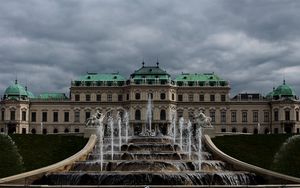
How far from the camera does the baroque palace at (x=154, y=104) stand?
104m

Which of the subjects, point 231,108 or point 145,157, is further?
point 231,108

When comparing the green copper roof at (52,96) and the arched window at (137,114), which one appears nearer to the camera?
the arched window at (137,114)

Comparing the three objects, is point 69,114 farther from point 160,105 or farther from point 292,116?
point 292,116

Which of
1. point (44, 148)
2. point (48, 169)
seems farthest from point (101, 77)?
point (48, 169)

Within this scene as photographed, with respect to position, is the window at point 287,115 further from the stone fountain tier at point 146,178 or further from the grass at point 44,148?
the stone fountain tier at point 146,178

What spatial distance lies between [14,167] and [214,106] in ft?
208

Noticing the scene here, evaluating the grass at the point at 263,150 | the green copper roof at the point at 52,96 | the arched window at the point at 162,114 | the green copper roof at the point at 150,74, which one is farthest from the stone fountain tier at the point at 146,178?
the green copper roof at the point at 52,96

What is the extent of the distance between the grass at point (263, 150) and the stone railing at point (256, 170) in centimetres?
212

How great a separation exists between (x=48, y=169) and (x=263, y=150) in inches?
872

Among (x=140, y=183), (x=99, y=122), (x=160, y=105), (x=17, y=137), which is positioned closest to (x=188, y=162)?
(x=140, y=183)

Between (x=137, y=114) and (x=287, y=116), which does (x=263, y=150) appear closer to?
(x=137, y=114)

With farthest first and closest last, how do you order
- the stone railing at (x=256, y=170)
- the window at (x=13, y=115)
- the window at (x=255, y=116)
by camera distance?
the window at (x=255, y=116)
the window at (x=13, y=115)
the stone railing at (x=256, y=170)

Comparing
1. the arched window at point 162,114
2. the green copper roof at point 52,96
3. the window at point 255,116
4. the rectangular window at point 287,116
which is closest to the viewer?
the arched window at point 162,114

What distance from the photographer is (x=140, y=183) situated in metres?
37.7
